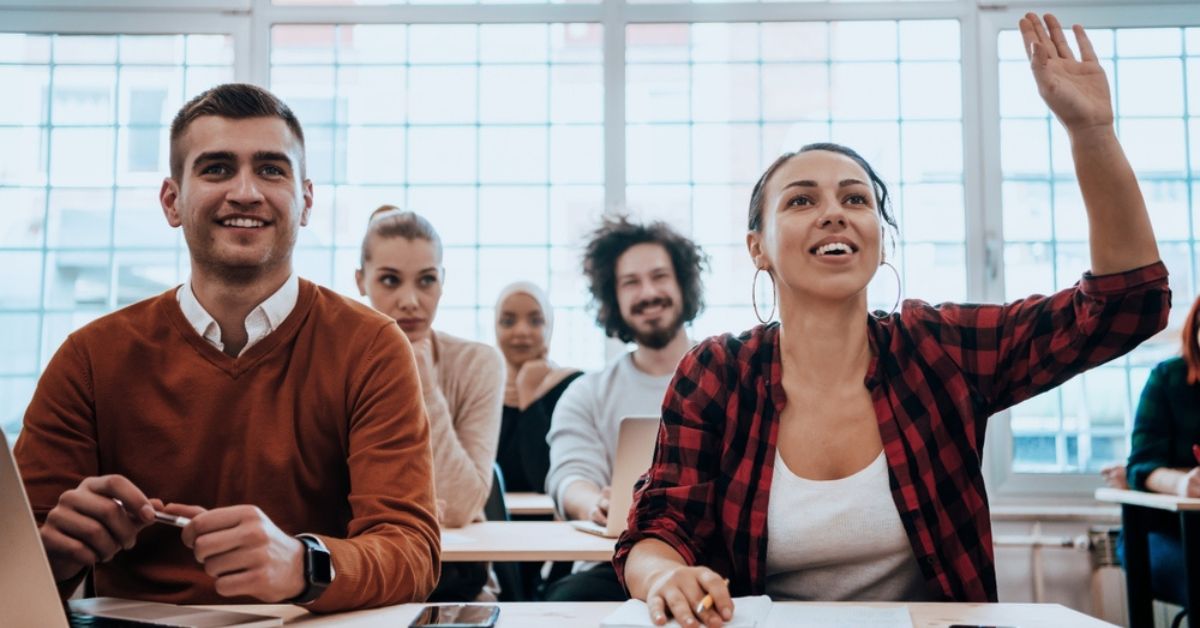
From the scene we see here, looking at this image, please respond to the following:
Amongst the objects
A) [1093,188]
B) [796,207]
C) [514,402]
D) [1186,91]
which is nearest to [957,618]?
[1093,188]

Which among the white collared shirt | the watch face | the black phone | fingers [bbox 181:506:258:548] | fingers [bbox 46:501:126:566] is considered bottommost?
the black phone

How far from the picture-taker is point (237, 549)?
1206mm

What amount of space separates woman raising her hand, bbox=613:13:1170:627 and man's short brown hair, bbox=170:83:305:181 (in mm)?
750

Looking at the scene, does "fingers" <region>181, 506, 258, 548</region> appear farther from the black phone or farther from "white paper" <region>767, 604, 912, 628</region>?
"white paper" <region>767, 604, 912, 628</region>

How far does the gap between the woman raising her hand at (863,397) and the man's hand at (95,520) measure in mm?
633

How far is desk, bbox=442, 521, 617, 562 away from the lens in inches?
85.9

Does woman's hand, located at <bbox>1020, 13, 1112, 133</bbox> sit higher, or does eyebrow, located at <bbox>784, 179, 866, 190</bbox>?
woman's hand, located at <bbox>1020, 13, 1112, 133</bbox>

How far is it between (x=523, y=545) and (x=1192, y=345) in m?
2.24

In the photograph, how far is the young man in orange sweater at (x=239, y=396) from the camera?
60.2 inches

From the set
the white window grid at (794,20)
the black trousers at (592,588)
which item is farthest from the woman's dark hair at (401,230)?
the white window grid at (794,20)

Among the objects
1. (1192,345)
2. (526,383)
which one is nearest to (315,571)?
(526,383)

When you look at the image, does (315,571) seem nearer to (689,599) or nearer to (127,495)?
(127,495)

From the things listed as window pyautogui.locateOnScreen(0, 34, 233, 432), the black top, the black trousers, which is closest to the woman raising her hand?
the black trousers

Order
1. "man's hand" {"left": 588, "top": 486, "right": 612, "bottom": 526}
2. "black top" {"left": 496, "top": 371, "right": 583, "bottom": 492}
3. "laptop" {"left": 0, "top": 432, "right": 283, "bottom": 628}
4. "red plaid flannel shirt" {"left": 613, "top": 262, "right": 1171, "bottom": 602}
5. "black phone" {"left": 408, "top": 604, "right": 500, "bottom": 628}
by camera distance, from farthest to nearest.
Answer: "black top" {"left": 496, "top": 371, "right": 583, "bottom": 492} → "man's hand" {"left": 588, "top": 486, "right": 612, "bottom": 526} → "red plaid flannel shirt" {"left": 613, "top": 262, "right": 1171, "bottom": 602} → "black phone" {"left": 408, "top": 604, "right": 500, "bottom": 628} → "laptop" {"left": 0, "top": 432, "right": 283, "bottom": 628}
